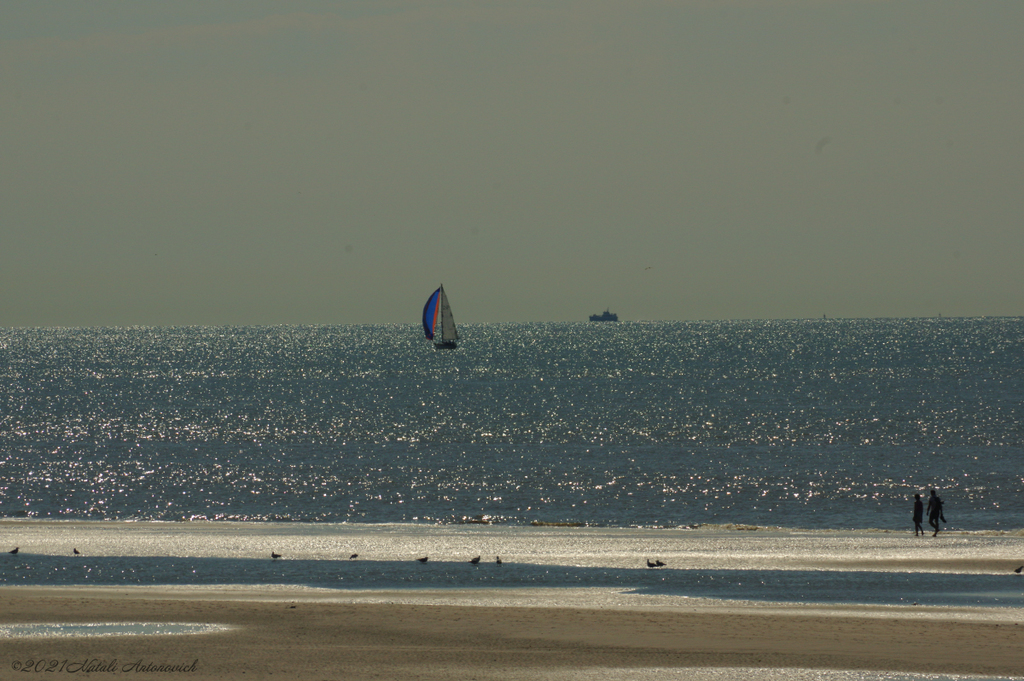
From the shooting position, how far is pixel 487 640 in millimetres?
22016

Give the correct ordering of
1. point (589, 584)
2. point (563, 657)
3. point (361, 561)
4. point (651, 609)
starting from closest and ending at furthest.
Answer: point (563, 657), point (651, 609), point (589, 584), point (361, 561)

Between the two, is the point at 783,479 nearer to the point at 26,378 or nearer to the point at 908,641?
the point at 908,641

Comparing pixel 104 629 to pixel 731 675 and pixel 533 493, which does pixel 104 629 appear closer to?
pixel 731 675

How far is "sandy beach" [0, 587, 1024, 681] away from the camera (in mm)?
19891

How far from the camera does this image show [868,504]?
1871 inches

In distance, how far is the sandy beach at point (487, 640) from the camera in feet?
65.3

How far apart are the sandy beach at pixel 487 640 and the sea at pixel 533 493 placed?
257 centimetres

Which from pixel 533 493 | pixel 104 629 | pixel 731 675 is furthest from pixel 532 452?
pixel 731 675

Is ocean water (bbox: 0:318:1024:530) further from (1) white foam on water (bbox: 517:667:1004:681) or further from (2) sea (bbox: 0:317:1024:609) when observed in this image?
(1) white foam on water (bbox: 517:667:1004:681)

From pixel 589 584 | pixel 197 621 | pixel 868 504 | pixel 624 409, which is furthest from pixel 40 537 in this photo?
pixel 624 409

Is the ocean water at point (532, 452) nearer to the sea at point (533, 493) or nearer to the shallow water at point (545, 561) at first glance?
the sea at point (533, 493)

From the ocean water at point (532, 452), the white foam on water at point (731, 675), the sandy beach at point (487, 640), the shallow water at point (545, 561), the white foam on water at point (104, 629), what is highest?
the white foam on water at point (731, 675)

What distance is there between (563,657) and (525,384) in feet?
415

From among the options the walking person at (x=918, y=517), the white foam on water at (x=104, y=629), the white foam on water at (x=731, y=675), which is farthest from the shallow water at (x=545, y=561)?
the white foam on water at (x=731, y=675)
